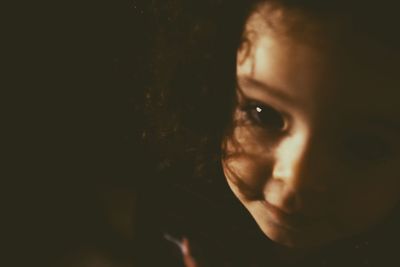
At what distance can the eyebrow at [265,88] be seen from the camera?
449mm

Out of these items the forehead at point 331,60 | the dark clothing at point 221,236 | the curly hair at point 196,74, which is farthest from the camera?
the dark clothing at point 221,236

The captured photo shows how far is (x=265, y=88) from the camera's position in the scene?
1.52 feet

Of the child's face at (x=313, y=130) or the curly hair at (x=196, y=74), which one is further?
the curly hair at (x=196, y=74)

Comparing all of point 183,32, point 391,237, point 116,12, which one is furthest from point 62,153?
point 391,237

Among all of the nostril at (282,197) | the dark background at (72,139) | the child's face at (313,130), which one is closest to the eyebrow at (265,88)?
the child's face at (313,130)

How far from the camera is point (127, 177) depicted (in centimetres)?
97

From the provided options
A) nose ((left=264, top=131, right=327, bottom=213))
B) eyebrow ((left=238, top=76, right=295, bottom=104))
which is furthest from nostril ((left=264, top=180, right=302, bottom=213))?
eyebrow ((left=238, top=76, right=295, bottom=104))

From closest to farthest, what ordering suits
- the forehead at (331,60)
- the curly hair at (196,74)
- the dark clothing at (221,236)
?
1. the forehead at (331,60)
2. the curly hair at (196,74)
3. the dark clothing at (221,236)

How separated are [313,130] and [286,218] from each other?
0.48 ft

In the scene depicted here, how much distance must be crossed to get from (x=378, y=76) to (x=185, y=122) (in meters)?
0.33

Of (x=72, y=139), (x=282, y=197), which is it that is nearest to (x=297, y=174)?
(x=282, y=197)

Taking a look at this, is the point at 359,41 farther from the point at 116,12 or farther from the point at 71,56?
the point at 71,56

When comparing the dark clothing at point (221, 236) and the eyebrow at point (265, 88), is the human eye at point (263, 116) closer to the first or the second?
the eyebrow at point (265, 88)

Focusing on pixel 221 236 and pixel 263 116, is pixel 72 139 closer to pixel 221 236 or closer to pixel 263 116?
pixel 221 236
